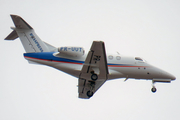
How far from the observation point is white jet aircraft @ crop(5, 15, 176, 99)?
19.2 m

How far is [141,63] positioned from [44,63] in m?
7.70

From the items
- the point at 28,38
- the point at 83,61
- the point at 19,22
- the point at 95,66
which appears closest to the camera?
the point at 95,66

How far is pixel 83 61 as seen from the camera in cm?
2033

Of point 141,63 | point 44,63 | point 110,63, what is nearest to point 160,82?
point 141,63

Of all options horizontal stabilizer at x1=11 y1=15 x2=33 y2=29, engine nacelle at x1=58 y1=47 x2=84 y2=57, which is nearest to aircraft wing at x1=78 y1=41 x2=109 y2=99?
engine nacelle at x1=58 y1=47 x2=84 y2=57

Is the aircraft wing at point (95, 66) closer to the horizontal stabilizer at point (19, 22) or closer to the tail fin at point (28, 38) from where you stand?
the tail fin at point (28, 38)

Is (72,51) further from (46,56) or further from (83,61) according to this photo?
(46,56)

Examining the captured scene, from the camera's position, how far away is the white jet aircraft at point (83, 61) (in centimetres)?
1925

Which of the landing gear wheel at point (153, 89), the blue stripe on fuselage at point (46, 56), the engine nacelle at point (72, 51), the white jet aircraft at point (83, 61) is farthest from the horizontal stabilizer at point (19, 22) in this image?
the landing gear wheel at point (153, 89)

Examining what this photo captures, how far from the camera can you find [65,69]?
20219mm

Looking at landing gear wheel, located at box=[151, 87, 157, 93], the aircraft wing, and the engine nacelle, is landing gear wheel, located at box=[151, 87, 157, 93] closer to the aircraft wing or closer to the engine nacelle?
the aircraft wing

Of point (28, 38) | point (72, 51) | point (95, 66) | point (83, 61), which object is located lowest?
point (95, 66)

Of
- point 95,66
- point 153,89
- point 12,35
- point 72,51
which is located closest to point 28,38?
point 12,35

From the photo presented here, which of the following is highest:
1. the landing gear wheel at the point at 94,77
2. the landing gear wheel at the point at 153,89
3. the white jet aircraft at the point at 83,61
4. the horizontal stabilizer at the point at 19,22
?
the horizontal stabilizer at the point at 19,22
